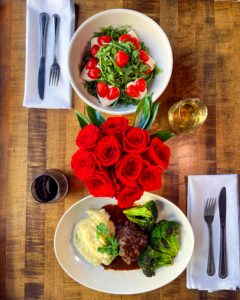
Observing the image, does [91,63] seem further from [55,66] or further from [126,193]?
[126,193]

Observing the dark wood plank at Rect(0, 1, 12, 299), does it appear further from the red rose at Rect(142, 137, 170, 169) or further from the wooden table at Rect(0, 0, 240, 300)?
the red rose at Rect(142, 137, 170, 169)

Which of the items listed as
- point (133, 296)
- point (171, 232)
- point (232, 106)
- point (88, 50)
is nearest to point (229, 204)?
point (171, 232)

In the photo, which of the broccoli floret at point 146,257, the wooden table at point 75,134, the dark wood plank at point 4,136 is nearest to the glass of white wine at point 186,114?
the wooden table at point 75,134

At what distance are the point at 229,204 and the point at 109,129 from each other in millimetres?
854

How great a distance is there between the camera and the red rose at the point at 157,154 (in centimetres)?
71

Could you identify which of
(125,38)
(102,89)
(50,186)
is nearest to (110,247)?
(50,186)

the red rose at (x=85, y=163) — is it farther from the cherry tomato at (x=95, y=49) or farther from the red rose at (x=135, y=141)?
the cherry tomato at (x=95, y=49)

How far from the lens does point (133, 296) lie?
123 cm

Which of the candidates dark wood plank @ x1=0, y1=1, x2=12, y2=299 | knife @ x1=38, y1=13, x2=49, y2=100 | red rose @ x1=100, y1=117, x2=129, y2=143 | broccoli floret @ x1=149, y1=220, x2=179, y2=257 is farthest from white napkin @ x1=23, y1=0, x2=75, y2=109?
broccoli floret @ x1=149, y1=220, x2=179, y2=257

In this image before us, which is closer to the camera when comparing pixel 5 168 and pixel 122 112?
pixel 122 112

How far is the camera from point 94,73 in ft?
3.35

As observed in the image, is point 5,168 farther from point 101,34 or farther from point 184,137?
point 184,137

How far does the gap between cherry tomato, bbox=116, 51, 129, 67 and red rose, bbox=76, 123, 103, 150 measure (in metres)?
0.40

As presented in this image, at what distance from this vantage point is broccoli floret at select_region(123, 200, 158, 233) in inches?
43.1
